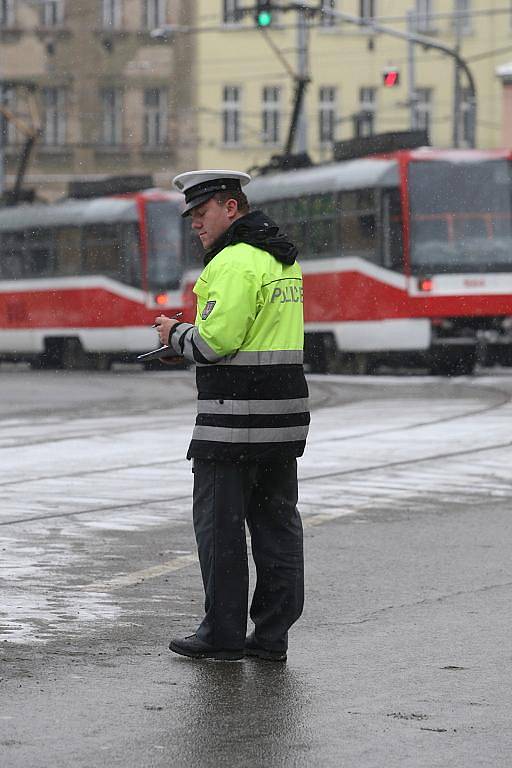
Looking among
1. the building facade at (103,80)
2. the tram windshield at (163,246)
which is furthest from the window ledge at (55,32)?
the tram windshield at (163,246)

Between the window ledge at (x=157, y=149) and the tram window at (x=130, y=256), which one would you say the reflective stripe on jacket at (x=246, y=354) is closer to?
the tram window at (x=130, y=256)

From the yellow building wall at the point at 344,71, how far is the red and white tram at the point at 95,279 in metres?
30.1

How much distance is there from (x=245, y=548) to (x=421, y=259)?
22233 millimetres

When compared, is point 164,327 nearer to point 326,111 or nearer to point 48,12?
point 326,111

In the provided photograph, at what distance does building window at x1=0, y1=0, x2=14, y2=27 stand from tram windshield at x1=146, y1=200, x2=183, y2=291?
35994mm

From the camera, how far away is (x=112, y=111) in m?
70.4

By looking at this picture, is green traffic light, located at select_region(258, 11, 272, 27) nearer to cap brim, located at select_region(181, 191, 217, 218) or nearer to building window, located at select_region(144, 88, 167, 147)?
cap brim, located at select_region(181, 191, 217, 218)

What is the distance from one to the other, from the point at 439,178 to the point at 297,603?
2271 cm

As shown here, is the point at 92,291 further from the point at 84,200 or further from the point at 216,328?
the point at 216,328

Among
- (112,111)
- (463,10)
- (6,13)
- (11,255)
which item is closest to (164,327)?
(11,255)

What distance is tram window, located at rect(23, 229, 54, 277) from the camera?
1467 inches

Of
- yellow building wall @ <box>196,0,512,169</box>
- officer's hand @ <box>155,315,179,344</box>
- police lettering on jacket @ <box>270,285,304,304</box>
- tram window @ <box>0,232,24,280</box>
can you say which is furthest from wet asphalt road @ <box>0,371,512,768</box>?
yellow building wall @ <box>196,0,512,169</box>

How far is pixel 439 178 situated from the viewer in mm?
29047

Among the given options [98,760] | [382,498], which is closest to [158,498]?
[382,498]
